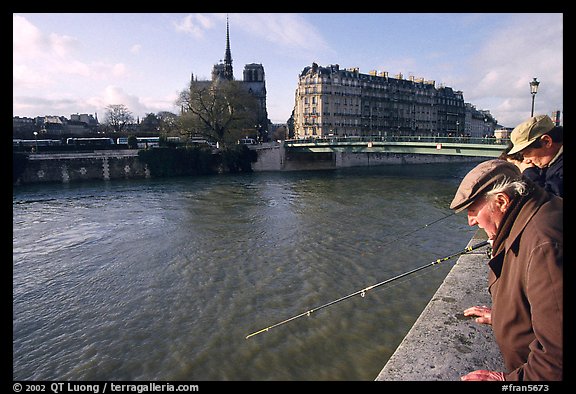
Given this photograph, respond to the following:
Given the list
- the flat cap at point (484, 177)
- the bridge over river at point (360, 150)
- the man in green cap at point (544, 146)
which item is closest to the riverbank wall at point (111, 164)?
the bridge over river at point (360, 150)

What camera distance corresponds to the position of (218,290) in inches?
365

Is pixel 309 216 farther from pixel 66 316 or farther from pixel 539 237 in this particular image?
pixel 539 237

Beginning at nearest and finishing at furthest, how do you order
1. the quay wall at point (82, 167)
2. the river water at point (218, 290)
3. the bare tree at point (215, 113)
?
the river water at point (218, 290), the quay wall at point (82, 167), the bare tree at point (215, 113)

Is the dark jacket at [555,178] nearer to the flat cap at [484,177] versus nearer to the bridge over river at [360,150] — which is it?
the flat cap at [484,177]

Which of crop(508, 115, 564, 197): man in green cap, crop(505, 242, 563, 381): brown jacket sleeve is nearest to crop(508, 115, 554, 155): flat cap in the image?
crop(508, 115, 564, 197): man in green cap

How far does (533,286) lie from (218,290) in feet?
27.0

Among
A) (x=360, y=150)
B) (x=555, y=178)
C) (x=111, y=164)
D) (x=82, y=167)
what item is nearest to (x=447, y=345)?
(x=555, y=178)

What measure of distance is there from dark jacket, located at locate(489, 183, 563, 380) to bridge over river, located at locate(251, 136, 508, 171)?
28.6 meters

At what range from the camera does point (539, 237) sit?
186 centimetres

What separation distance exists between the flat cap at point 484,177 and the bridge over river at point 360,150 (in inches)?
1125

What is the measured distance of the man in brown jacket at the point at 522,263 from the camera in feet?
6.01

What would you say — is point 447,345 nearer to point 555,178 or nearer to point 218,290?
point 555,178
